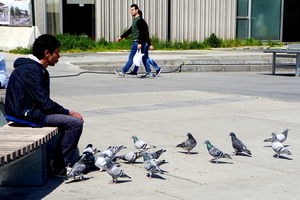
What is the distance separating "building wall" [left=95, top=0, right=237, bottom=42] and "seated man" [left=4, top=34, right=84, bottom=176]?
18614 mm

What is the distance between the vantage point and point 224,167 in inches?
239

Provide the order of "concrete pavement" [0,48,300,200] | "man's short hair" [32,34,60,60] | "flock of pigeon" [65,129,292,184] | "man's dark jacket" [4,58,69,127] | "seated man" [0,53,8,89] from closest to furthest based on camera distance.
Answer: "concrete pavement" [0,48,300,200]
"flock of pigeon" [65,129,292,184]
"man's dark jacket" [4,58,69,127]
"man's short hair" [32,34,60,60]
"seated man" [0,53,8,89]

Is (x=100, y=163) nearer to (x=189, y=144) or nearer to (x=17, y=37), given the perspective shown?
(x=189, y=144)

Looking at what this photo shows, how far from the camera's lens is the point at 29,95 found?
5461 millimetres

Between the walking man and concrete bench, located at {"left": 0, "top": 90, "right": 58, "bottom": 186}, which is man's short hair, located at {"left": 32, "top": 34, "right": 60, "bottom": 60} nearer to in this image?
concrete bench, located at {"left": 0, "top": 90, "right": 58, "bottom": 186}

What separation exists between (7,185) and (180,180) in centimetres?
171

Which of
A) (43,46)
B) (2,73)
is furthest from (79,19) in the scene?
(43,46)

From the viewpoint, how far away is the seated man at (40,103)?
5449 mm

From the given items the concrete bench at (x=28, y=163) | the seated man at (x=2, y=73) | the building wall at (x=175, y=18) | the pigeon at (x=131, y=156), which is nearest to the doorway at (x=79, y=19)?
the building wall at (x=175, y=18)

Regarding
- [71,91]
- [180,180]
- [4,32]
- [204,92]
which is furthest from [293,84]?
[4,32]

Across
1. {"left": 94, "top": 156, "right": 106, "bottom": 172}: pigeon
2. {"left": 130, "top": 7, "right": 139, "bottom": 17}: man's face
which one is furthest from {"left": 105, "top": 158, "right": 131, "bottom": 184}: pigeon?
{"left": 130, "top": 7, "right": 139, "bottom": 17}: man's face

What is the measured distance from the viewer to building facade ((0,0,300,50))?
24109 millimetres

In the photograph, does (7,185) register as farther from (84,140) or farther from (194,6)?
(194,6)

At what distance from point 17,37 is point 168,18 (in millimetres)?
6990
